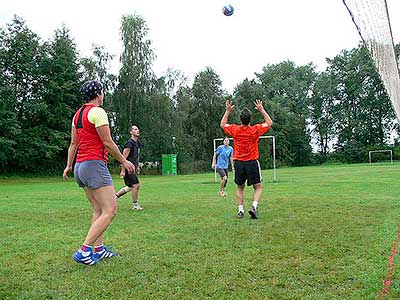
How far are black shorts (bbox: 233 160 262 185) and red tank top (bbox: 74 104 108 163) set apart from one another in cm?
359

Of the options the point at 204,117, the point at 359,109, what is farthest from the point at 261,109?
the point at 359,109

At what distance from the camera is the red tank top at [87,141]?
15.6 feet

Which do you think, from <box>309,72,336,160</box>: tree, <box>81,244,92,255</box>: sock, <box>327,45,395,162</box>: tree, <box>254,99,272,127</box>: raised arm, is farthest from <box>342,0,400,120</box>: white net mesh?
<box>309,72,336,160</box>: tree

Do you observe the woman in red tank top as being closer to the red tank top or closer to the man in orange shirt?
the red tank top

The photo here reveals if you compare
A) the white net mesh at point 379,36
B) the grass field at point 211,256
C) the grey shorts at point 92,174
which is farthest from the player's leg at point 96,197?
the white net mesh at point 379,36

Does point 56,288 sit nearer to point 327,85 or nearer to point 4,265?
point 4,265

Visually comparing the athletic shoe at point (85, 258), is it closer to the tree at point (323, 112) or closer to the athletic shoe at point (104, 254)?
the athletic shoe at point (104, 254)

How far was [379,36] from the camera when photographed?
5.52 metres

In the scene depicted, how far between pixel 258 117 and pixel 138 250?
4815 centimetres

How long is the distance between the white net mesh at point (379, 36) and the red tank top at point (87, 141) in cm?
277

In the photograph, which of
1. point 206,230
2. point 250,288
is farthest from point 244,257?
point 206,230

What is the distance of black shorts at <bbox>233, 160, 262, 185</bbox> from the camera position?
25.9 feet

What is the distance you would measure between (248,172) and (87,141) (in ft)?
12.3

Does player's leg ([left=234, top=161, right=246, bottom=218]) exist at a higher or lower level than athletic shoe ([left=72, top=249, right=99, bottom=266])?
higher
